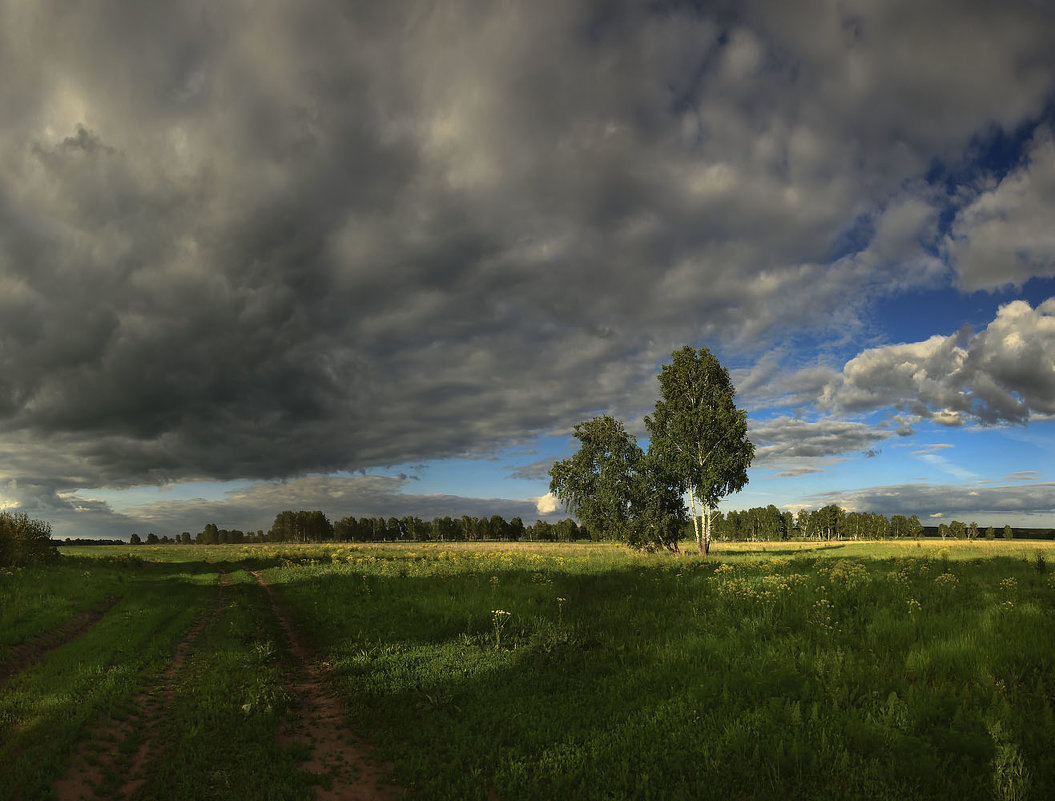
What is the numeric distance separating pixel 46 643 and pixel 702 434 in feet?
138

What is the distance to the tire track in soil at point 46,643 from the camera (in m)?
→ 14.7

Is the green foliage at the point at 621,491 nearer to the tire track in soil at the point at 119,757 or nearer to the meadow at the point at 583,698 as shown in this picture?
the meadow at the point at 583,698

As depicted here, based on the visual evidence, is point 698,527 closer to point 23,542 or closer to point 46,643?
point 46,643

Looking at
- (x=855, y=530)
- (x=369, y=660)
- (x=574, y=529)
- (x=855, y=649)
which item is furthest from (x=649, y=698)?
(x=855, y=530)

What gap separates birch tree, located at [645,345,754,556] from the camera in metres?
42.6

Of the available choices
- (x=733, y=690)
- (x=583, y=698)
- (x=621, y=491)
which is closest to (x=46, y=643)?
(x=583, y=698)

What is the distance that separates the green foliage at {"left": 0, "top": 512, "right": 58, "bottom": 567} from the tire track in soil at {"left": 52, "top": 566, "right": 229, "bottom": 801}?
3195cm

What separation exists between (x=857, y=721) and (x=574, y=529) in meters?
179

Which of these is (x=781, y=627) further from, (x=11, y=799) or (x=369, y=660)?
(x=11, y=799)

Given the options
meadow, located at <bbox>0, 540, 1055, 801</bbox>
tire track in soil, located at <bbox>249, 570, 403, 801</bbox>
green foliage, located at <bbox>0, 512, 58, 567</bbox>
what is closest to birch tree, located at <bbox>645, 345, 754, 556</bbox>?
meadow, located at <bbox>0, 540, 1055, 801</bbox>

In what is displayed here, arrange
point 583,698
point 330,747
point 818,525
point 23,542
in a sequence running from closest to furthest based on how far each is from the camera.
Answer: point 330,747 < point 583,698 < point 23,542 < point 818,525

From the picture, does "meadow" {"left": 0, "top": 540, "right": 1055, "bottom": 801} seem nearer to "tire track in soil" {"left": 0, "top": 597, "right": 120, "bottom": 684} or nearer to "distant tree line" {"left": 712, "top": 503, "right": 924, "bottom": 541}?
"tire track in soil" {"left": 0, "top": 597, "right": 120, "bottom": 684}

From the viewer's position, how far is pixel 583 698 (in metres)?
10.5

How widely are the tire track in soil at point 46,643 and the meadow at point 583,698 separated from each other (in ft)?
0.37
